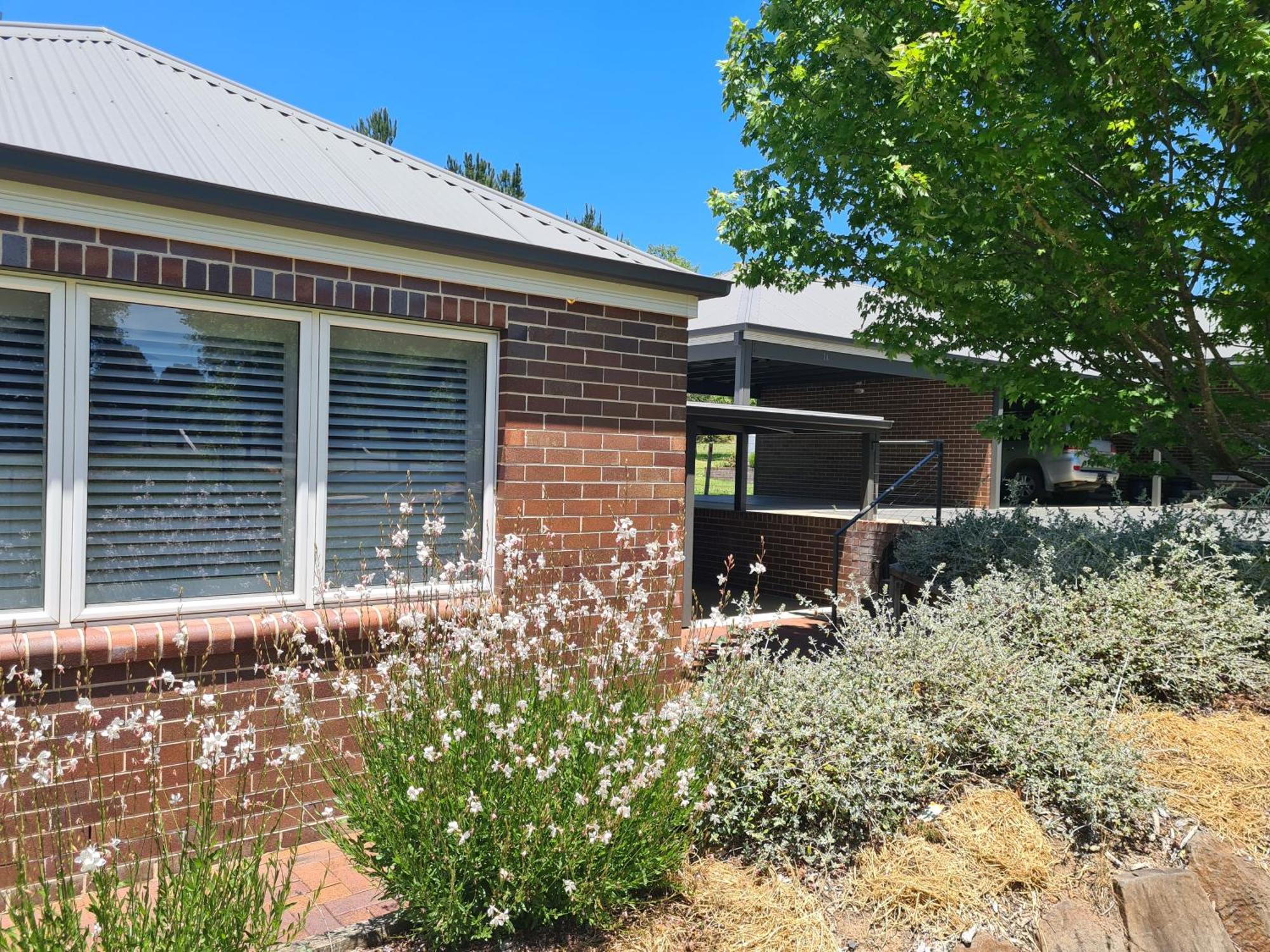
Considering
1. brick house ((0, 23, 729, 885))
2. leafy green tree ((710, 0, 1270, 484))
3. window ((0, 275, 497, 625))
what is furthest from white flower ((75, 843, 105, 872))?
leafy green tree ((710, 0, 1270, 484))

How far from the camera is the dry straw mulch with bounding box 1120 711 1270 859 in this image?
3471 millimetres

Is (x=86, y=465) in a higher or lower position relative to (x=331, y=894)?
higher

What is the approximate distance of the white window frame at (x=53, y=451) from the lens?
→ 3668mm

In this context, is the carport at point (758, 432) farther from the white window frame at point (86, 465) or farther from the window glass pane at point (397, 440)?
the white window frame at point (86, 465)

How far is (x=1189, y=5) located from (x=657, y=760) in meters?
4.55

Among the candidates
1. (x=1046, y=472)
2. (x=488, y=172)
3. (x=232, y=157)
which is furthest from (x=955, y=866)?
(x=488, y=172)

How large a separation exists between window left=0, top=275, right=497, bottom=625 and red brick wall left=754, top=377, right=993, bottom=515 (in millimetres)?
11851

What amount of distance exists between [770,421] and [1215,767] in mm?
5891

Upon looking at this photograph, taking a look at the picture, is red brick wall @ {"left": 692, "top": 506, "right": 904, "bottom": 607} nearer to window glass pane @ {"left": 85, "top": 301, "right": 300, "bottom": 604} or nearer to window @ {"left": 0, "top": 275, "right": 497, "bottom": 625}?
window @ {"left": 0, "top": 275, "right": 497, "bottom": 625}

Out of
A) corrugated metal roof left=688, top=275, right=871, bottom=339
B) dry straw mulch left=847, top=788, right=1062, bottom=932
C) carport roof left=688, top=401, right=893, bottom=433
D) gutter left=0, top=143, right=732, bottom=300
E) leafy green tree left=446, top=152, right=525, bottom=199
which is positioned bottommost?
dry straw mulch left=847, top=788, right=1062, bottom=932

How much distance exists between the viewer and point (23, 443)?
3654 mm

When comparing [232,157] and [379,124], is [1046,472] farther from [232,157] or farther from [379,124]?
[379,124]

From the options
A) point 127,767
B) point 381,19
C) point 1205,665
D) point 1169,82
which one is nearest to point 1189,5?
point 1169,82

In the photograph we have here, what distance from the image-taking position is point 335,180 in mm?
4656
